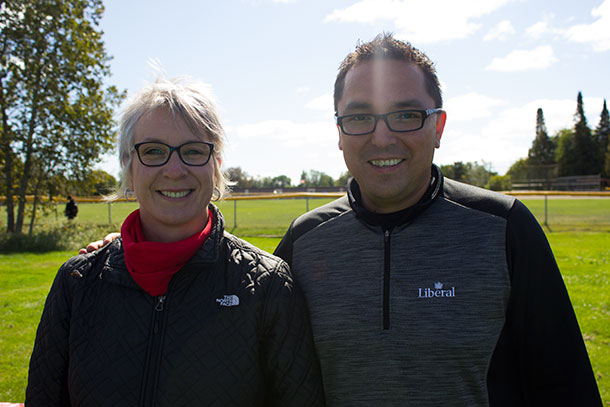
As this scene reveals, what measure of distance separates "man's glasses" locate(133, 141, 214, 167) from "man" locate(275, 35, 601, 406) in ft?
2.43

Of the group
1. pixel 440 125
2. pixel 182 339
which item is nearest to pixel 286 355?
pixel 182 339

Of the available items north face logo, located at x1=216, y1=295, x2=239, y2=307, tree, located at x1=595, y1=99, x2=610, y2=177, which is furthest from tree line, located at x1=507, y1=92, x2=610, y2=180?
north face logo, located at x1=216, y1=295, x2=239, y2=307

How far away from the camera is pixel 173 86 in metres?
2.09

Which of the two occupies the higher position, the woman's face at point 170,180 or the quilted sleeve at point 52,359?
the woman's face at point 170,180

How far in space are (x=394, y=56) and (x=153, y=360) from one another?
181 cm

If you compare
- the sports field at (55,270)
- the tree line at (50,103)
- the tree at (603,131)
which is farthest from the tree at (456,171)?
the tree line at (50,103)

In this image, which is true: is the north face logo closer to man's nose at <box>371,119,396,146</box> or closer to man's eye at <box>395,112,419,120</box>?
man's nose at <box>371,119,396,146</box>

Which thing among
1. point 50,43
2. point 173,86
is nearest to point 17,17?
point 50,43

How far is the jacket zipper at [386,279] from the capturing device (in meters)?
2.03

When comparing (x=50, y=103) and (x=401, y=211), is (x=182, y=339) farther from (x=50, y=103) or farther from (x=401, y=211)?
(x=50, y=103)

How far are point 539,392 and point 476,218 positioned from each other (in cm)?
85

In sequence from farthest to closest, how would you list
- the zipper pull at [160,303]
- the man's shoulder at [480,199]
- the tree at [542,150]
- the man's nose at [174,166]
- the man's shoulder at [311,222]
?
the tree at [542,150] → the man's shoulder at [311,222] → the man's shoulder at [480,199] → the man's nose at [174,166] → the zipper pull at [160,303]

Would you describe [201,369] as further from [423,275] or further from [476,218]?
[476,218]

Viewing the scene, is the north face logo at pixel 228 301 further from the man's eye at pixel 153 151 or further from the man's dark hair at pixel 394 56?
the man's dark hair at pixel 394 56
